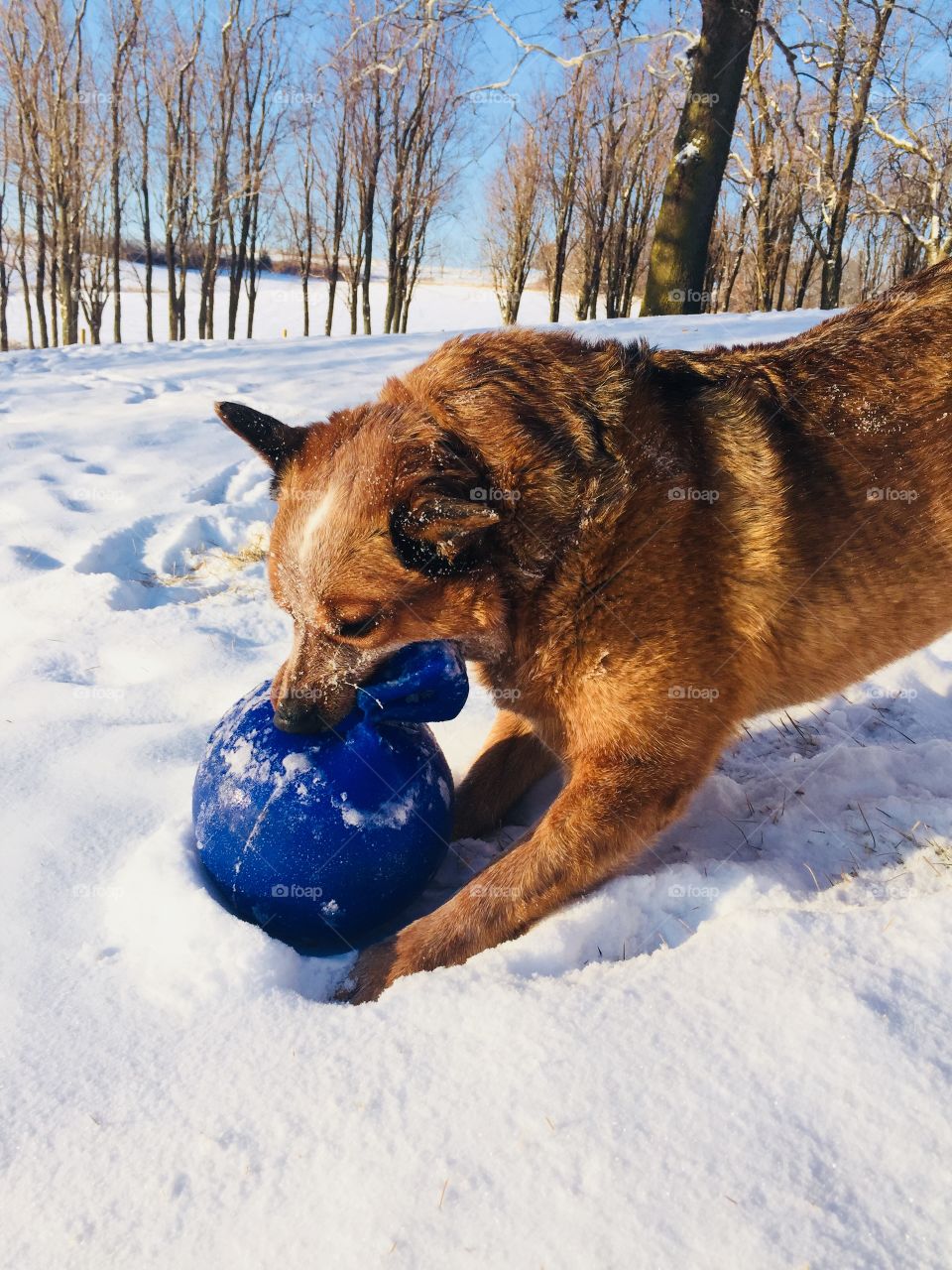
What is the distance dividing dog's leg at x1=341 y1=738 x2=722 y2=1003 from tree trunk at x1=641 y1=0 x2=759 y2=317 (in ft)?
44.3

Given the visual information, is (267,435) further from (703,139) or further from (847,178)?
(847,178)

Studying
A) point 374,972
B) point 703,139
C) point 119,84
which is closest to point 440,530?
Result: point 374,972

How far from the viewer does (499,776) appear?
3596 mm

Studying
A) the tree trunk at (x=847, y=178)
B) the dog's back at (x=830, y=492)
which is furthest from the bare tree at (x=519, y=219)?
the dog's back at (x=830, y=492)

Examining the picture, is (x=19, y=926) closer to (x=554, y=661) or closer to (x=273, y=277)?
(x=554, y=661)

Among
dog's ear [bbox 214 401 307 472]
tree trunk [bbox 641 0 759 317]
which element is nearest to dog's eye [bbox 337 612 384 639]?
dog's ear [bbox 214 401 307 472]

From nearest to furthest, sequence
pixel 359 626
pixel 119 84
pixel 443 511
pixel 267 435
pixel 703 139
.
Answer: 1. pixel 443 511
2. pixel 359 626
3. pixel 267 435
4. pixel 703 139
5. pixel 119 84

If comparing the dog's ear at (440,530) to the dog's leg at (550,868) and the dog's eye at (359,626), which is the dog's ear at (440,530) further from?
the dog's leg at (550,868)

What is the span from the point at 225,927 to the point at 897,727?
3.33 meters

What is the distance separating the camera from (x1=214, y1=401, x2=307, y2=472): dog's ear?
9.67 ft

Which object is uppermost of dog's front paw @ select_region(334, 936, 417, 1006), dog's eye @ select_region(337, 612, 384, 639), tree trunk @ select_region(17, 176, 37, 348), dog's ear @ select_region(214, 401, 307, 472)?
tree trunk @ select_region(17, 176, 37, 348)

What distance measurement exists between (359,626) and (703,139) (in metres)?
13.7

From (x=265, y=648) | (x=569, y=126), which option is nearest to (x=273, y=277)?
(x=569, y=126)

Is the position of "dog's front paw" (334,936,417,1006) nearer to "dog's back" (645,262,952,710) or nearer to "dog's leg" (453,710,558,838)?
"dog's leg" (453,710,558,838)
